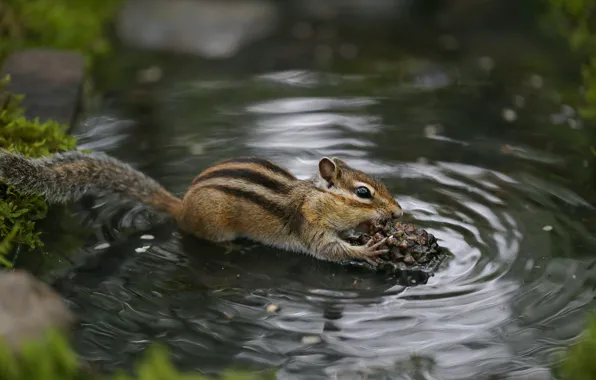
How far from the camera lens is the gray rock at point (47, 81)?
6.74m

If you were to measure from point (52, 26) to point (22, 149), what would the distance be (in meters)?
3.78

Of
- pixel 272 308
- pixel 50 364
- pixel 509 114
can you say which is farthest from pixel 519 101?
pixel 50 364

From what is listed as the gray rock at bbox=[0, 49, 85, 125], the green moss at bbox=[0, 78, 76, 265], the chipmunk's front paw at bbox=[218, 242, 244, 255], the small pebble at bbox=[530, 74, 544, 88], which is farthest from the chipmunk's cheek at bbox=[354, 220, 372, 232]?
the small pebble at bbox=[530, 74, 544, 88]

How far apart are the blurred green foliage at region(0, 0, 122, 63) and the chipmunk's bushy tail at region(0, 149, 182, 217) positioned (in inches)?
115

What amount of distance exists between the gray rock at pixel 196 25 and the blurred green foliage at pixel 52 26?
0.87 meters

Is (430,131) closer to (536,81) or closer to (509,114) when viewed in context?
(509,114)

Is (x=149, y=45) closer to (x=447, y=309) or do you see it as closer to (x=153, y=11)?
(x=153, y=11)

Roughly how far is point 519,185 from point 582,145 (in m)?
1.27

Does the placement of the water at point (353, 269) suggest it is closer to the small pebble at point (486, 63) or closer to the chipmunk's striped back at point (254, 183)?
the chipmunk's striped back at point (254, 183)

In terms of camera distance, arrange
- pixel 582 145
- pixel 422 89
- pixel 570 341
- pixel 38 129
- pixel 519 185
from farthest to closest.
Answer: pixel 422 89, pixel 582 145, pixel 519 185, pixel 38 129, pixel 570 341

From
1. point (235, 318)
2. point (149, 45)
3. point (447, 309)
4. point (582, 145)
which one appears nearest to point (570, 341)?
point (447, 309)

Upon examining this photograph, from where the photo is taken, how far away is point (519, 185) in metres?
6.04

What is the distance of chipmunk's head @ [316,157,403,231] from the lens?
4922 millimetres

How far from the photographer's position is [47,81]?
717cm
